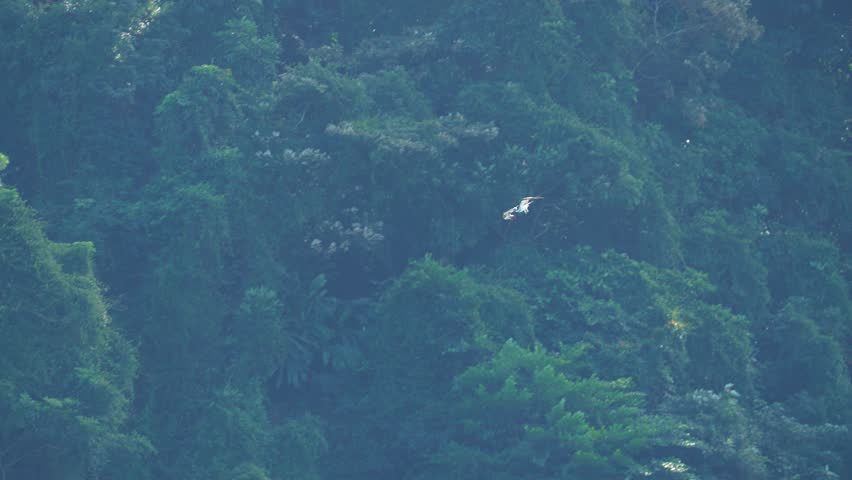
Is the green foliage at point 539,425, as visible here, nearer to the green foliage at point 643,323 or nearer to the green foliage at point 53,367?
the green foliage at point 643,323

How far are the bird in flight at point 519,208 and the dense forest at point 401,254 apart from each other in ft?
0.81

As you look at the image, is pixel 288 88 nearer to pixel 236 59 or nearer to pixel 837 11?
pixel 236 59

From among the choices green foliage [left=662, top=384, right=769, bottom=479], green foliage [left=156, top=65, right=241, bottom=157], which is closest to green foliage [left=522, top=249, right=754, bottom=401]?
green foliage [left=662, top=384, right=769, bottom=479]

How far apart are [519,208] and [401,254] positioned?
2076mm

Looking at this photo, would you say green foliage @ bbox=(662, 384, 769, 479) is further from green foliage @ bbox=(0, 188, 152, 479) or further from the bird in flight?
green foliage @ bbox=(0, 188, 152, 479)

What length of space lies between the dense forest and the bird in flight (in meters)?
0.25

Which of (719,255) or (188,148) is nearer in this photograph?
(188,148)

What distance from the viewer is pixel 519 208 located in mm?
15352

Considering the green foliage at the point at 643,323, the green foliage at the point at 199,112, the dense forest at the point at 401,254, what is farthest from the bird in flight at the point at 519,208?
the green foliage at the point at 199,112

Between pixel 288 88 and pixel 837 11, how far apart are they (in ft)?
30.1

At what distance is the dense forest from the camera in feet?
46.5

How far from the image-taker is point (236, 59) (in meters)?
16.5

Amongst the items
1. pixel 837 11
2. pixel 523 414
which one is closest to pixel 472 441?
pixel 523 414

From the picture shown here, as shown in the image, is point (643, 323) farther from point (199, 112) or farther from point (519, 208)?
point (199, 112)
